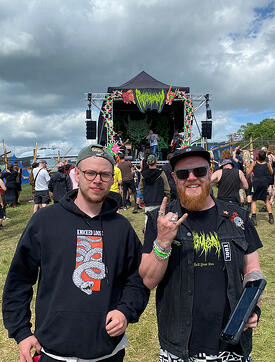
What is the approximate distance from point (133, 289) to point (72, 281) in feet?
1.24

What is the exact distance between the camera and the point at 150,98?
1673 cm

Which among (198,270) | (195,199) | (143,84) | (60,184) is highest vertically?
(143,84)

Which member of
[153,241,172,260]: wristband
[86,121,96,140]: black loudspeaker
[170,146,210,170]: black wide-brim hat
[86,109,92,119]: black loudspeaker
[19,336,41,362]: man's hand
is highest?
[86,109,92,119]: black loudspeaker

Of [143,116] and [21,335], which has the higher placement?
[143,116]

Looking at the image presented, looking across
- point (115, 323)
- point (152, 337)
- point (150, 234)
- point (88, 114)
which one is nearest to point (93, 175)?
point (150, 234)

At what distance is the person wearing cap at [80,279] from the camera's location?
1511 mm

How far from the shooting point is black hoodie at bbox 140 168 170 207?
598 centimetres

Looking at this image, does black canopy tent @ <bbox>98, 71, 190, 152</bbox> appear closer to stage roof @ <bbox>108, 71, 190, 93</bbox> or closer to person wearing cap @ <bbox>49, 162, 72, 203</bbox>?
stage roof @ <bbox>108, 71, 190, 93</bbox>

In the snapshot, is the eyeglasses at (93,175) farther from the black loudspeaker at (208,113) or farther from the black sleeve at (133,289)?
the black loudspeaker at (208,113)

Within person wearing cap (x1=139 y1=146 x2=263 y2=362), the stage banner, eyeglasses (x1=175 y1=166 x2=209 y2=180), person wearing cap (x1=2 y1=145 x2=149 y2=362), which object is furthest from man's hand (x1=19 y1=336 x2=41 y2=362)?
the stage banner

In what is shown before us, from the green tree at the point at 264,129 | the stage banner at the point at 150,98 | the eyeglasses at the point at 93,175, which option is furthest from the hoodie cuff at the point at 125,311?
the green tree at the point at 264,129

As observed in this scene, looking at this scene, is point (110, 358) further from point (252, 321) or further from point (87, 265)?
point (252, 321)

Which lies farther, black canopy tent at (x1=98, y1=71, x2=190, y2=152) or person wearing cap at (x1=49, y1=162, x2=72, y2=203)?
black canopy tent at (x1=98, y1=71, x2=190, y2=152)

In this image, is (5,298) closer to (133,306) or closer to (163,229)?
(133,306)
